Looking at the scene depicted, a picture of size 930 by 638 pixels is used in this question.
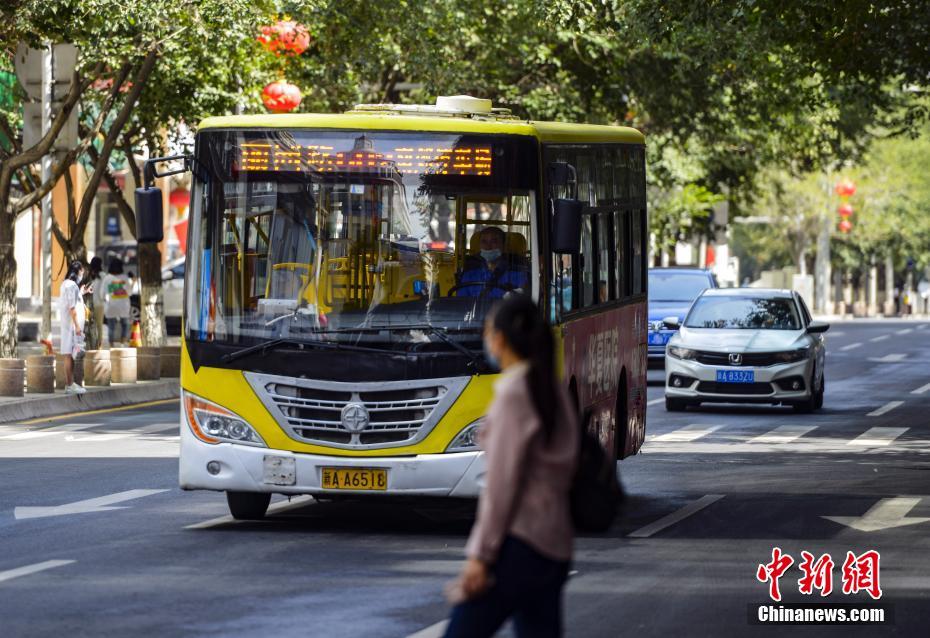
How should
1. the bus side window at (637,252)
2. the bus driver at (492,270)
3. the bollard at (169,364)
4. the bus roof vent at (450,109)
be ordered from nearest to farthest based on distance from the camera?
1. the bus driver at (492,270)
2. the bus roof vent at (450,109)
3. the bus side window at (637,252)
4. the bollard at (169,364)

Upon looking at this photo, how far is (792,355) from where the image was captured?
24406 mm

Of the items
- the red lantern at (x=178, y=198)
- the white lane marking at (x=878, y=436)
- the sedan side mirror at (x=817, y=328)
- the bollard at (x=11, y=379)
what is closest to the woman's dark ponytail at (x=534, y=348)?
the white lane marking at (x=878, y=436)

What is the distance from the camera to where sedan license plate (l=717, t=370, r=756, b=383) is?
2439 centimetres

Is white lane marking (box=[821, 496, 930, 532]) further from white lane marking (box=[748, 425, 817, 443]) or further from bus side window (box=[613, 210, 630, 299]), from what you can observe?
white lane marking (box=[748, 425, 817, 443])

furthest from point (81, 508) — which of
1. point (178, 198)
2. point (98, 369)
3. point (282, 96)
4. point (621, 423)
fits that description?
point (178, 198)

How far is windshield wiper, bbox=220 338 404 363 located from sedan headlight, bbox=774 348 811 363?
1315cm

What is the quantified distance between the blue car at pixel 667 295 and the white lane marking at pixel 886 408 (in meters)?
4.79

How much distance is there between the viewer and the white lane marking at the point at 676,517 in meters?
12.8

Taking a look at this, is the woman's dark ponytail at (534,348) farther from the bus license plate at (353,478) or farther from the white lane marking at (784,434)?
the white lane marking at (784,434)

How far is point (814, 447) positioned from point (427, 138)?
8.56 meters

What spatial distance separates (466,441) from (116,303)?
2651 cm

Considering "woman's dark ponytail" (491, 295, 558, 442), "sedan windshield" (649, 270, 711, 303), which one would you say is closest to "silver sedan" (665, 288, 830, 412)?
"sedan windshield" (649, 270, 711, 303)

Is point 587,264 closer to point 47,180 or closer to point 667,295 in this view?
point 47,180

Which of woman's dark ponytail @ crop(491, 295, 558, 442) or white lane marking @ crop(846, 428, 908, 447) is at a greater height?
woman's dark ponytail @ crop(491, 295, 558, 442)
